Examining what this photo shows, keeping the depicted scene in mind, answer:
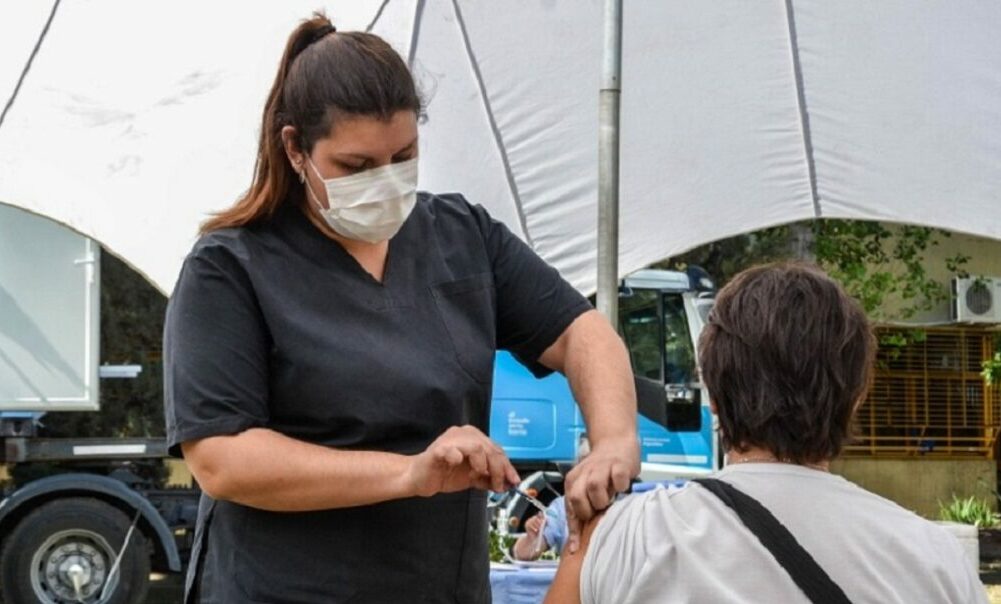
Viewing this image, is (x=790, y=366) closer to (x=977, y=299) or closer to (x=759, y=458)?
(x=759, y=458)

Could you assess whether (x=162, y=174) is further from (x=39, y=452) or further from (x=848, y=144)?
(x=39, y=452)

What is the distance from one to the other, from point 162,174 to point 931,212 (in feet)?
10.3

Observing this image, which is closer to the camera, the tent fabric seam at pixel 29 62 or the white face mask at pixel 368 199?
the white face mask at pixel 368 199

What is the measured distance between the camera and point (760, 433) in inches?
73.8

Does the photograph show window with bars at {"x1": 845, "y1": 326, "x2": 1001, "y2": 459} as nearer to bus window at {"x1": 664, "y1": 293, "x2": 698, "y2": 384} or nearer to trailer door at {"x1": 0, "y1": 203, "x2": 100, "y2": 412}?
bus window at {"x1": 664, "y1": 293, "x2": 698, "y2": 384}

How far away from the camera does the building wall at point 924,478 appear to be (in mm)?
16500

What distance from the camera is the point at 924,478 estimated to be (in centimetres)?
1672

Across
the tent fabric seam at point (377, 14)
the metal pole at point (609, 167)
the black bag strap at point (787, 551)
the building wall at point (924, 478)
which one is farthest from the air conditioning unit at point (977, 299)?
the black bag strap at point (787, 551)

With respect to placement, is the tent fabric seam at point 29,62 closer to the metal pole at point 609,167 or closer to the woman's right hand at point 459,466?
the metal pole at point 609,167

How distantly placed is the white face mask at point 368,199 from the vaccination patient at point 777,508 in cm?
48

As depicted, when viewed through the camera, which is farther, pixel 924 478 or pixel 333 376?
pixel 924 478

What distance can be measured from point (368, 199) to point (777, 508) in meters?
0.70

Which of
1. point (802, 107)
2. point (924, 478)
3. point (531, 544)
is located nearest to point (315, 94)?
point (531, 544)

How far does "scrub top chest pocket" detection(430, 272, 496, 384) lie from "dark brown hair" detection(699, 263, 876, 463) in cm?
39
